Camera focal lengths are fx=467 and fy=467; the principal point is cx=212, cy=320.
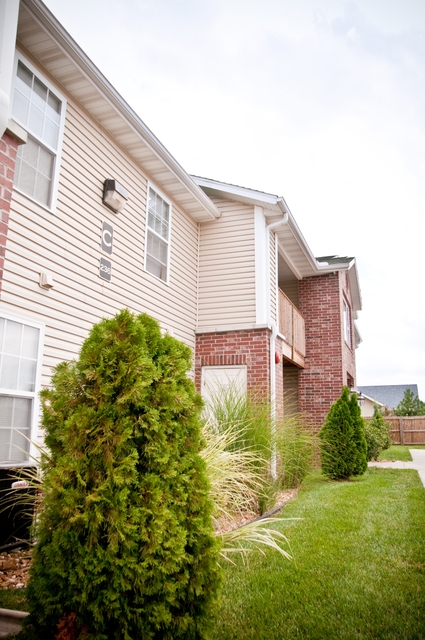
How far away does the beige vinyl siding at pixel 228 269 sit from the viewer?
9188 millimetres

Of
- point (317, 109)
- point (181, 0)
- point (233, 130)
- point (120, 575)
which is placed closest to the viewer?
point (120, 575)

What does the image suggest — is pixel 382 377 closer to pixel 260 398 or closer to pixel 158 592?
pixel 260 398

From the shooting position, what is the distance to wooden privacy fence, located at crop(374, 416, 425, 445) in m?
22.8

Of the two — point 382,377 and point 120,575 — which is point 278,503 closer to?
point 120,575

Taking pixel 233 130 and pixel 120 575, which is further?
pixel 233 130

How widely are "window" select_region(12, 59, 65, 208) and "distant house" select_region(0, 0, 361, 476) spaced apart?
2 centimetres

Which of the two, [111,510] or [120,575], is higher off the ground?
[111,510]

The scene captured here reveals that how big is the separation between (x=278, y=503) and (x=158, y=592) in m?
5.02

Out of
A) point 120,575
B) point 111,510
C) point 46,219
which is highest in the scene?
point 46,219

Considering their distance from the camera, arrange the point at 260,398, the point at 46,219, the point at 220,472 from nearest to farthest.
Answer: the point at 220,472, the point at 46,219, the point at 260,398

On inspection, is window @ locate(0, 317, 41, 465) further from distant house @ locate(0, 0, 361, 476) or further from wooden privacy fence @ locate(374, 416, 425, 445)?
wooden privacy fence @ locate(374, 416, 425, 445)

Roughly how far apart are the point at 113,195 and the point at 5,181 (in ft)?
12.0

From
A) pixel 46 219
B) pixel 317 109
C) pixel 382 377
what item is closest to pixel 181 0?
pixel 317 109

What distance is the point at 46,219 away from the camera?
5.61 metres
